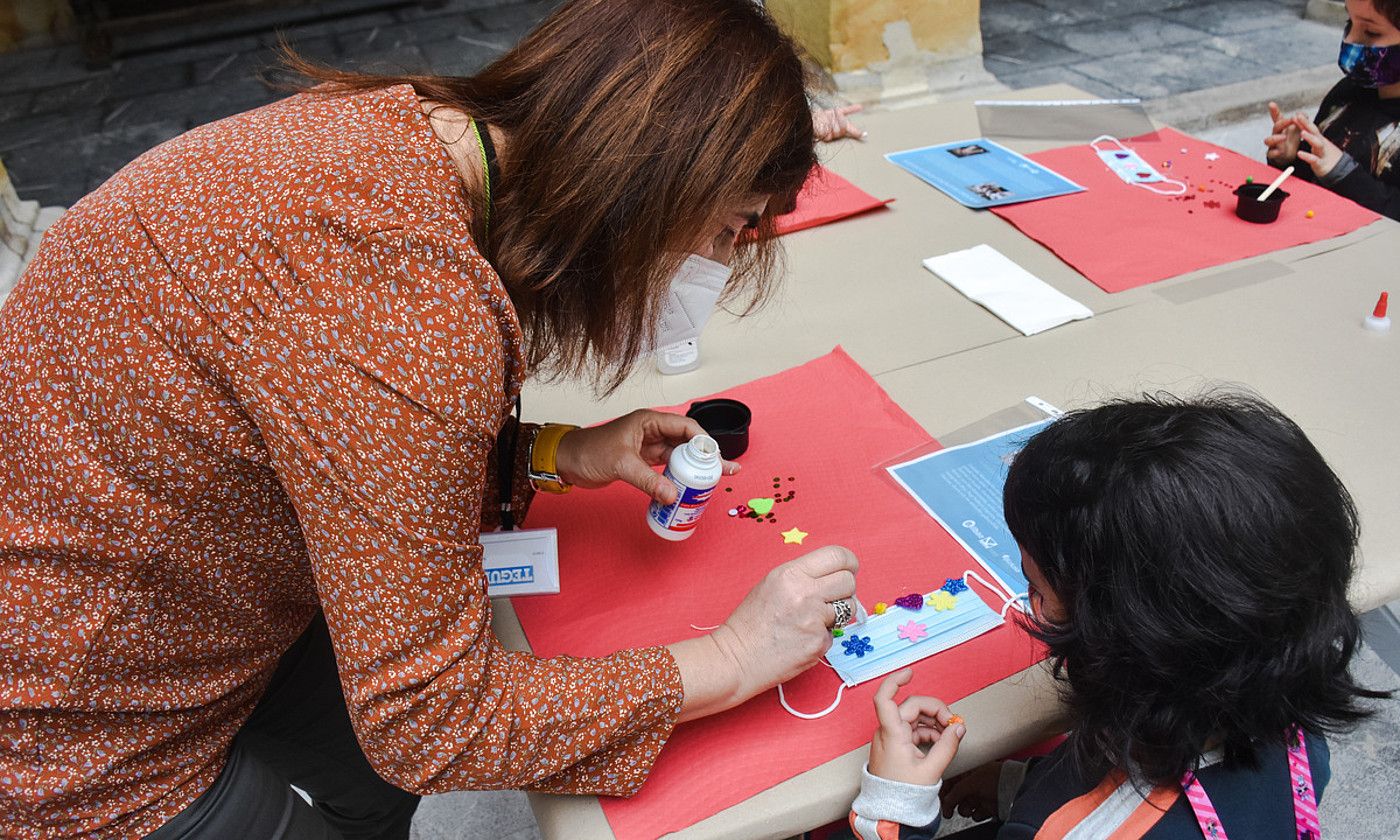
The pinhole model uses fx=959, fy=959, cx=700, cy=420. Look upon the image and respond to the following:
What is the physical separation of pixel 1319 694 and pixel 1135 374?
733mm

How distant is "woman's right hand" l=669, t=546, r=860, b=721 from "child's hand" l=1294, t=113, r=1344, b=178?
1791 millimetres

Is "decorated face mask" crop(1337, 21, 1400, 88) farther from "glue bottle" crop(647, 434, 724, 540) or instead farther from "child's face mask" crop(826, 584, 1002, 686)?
"glue bottle" crop(647, 434, 724, 540)

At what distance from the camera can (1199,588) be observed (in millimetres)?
927

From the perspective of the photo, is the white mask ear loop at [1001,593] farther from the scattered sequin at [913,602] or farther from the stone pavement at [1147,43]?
the stone pavement at [1147,43]

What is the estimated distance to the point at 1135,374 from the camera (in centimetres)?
161

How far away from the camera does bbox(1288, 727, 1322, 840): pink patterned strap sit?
1.01 m

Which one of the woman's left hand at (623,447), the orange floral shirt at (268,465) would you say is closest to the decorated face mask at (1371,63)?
the woman's left hand at (623,447)

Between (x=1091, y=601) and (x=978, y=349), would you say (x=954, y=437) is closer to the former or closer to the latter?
(x=978, y=349)

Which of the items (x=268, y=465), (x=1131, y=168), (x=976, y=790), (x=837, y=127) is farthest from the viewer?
(x=837, y=127)

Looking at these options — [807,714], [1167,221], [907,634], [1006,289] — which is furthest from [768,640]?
[1167,221]

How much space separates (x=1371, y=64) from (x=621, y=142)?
2134mm

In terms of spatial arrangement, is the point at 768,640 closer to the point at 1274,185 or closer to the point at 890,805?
the point at 890,805

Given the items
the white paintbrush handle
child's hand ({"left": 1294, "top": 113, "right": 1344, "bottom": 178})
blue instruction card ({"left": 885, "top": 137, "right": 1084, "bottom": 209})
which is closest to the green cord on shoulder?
blue instruction card ({"left": 885, "top": 137, "right": 1084, "bottom": 209})

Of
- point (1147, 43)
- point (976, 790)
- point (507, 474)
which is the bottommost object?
point (1147, 43)
